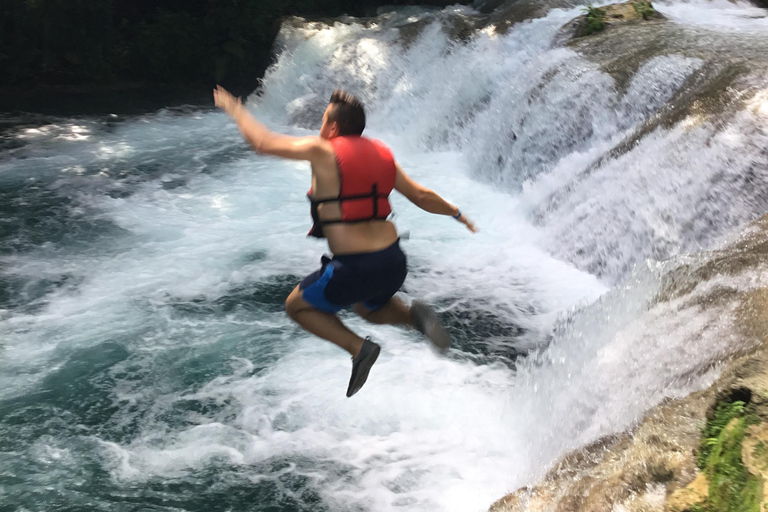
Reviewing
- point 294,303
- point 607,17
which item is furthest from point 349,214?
point 607,17

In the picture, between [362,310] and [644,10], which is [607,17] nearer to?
[644,10]

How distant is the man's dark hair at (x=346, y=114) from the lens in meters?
2.84

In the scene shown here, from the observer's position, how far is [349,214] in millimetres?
2854

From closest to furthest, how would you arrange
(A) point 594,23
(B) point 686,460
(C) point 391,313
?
(B) point 686,460, (C) point 391,313, (A) point 594,23

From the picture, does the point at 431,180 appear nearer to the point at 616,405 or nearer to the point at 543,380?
the point at 543,380

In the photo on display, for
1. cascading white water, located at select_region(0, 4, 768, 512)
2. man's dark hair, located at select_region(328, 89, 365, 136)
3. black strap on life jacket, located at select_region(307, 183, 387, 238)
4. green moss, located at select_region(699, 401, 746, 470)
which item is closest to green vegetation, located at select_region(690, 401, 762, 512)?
green moss, located at select_region(699, 401, 746, 470)

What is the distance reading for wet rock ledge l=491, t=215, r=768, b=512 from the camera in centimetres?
201

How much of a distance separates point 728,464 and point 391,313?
165cm

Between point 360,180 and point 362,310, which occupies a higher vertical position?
point 360,180

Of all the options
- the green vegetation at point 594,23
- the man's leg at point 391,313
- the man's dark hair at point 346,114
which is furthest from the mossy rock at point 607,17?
the man's dark hair at point 346,114

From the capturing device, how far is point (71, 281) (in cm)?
543

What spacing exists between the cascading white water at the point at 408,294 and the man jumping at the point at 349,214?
829mm

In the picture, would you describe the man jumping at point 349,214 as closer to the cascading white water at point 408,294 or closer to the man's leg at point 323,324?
the man's leg at point 323,324

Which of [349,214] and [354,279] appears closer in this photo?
[349,214]
